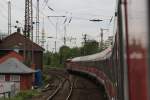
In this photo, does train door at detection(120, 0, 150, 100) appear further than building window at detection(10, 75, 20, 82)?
No

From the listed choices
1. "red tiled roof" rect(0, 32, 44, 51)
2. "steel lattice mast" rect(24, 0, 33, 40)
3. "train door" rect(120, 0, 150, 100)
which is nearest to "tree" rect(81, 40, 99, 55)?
"red tiled roof" rect(0, 32, 44, 51)

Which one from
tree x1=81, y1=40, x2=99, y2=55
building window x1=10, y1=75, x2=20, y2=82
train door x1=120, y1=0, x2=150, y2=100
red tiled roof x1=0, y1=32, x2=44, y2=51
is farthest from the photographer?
tree x1=81, y1=40, x2=99, y2=55

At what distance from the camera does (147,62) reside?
2311 mm

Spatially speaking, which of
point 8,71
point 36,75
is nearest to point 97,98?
point 8,71

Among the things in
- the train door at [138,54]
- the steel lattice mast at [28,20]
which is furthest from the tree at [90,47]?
the train door at [138,54]

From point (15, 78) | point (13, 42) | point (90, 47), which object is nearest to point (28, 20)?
point (15, 78)

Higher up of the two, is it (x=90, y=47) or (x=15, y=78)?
(x=90, y=47)

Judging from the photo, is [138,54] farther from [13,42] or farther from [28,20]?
[13,42]

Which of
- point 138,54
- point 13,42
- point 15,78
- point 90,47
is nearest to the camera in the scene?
point 138,54

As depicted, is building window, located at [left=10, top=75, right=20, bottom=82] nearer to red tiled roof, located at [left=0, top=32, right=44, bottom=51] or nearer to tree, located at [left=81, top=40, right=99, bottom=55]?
red tiled roof, located at [left=0, top=32, right=44, bottom=51]

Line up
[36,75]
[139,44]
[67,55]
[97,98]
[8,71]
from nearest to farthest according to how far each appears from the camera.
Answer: [139,44] → [97,98] → [8,71] → [36,75] → [67,55]

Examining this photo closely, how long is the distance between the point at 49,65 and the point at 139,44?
108 metres

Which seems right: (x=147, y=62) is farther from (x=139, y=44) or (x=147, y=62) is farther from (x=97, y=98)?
(x=97, y=98)

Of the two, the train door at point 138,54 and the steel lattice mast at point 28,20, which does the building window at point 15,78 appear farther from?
the train door at point 138,54
